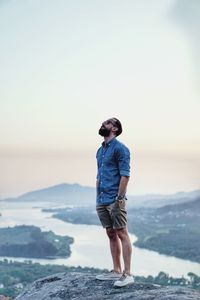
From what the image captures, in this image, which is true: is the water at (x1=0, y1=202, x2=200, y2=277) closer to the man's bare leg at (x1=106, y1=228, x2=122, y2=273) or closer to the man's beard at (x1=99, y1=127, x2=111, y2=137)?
the man's bare leg at (x1=106, y1=228, x2=122, y2=273)

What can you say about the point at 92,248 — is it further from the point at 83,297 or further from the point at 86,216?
the point at 83,297

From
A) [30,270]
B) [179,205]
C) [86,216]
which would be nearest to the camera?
[30,270]

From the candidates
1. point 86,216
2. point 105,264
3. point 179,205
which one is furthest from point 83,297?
point 179,205

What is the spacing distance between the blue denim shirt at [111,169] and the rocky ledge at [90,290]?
2.13 feet

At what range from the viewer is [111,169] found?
4195 millimetres

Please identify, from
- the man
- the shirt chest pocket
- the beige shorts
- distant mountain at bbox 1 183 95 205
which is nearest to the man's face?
the man

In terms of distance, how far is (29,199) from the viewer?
80688 mm

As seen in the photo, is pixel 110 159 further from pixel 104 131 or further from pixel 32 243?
pixel 32 243

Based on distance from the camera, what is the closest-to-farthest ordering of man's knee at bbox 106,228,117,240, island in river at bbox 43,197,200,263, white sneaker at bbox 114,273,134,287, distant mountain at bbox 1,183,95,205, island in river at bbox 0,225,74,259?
white sneaker at bbox 114,273,134,287 < man's knee at bbox 106,228,117,240 < island in river at bbox 0,225,74,259 < island in river at bbox 43,197,200,263 < distant mountain at bbox 1,183,95,205

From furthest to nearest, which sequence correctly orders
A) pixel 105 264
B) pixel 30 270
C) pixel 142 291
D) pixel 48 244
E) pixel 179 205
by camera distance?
pixel 179 205
pixel 48 244
pixel 105 264
pixel 30 270
pixel 142 291

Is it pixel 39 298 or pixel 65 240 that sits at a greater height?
pixel 65 240

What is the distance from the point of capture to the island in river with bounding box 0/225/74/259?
139 ft

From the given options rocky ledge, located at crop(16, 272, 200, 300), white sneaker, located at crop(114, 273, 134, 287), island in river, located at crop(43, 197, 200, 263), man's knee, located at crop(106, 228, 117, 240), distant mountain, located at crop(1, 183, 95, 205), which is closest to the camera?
rocky ledge, located at crop(16, 272, 200, 300)

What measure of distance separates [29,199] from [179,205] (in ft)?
82.4
